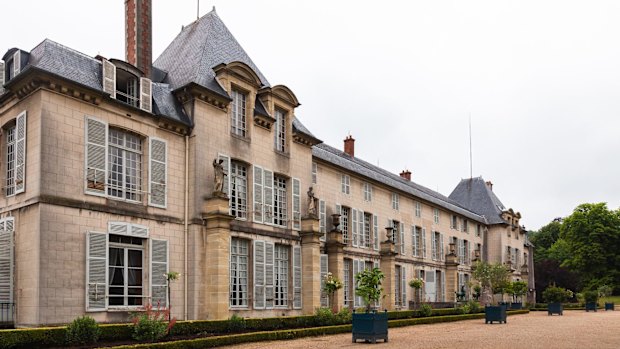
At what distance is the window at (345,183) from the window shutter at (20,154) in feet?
50.9

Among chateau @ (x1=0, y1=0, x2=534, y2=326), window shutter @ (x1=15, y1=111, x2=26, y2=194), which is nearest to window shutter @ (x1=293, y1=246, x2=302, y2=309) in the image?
chateau @ (x1=0, y1=0, x2=534, y2=326)

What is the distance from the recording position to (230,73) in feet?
67.4

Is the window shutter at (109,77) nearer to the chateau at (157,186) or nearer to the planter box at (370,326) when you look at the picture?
the chateau at (157,186)

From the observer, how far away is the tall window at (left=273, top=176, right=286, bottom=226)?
73.2ft

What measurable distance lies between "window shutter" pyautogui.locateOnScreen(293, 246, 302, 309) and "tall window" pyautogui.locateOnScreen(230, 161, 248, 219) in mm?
3106

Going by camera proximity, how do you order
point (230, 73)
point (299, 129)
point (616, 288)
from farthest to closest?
1. point (616, 288)
2. point (299, 129)
3. point (230, 73)

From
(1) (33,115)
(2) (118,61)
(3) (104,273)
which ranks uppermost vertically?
(2) (118,61)

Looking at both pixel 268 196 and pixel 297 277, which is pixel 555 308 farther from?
pixel 268 196

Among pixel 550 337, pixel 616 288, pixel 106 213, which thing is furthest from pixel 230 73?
pixel 616 288

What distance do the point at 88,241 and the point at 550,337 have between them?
12538 millimetres

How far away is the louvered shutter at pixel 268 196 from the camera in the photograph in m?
21.4

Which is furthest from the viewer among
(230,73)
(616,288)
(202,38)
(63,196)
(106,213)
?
(616,288)

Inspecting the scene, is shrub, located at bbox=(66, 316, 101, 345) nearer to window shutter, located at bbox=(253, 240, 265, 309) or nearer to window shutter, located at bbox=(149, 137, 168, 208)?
window shutter, located at bbox=(149, 137, 168, 208)

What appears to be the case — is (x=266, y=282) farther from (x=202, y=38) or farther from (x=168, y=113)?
(x=202, y=38)
